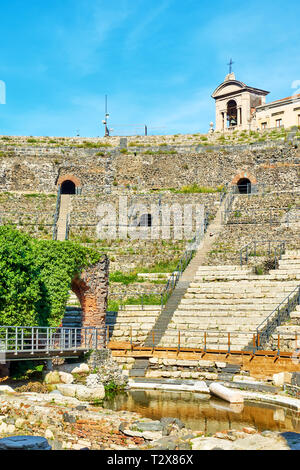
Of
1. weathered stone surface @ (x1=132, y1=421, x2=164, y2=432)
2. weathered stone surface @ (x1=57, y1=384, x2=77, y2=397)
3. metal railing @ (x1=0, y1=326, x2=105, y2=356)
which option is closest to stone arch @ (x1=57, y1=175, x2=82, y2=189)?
metal railing @ (x1=0, y1=326, x2=105, y2=356)

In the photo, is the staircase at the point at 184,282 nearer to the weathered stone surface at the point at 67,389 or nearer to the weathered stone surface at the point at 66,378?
the weathered stone surface at the point at 66,378

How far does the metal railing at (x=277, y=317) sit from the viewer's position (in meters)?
20.7

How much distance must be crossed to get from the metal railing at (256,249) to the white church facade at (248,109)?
18.6 meters

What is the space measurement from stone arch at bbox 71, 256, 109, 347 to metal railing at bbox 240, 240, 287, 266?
10.1 m

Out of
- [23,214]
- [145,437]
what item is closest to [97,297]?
[145,437]

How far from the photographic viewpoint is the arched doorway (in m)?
52.7

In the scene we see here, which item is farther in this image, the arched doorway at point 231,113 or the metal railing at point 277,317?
the arched doorway at point 231,113

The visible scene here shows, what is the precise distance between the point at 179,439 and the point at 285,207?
79.5 ft

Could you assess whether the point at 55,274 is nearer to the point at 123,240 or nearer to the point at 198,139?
the point at 123,240

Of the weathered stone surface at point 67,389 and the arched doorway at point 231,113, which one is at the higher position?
the arched doorway at point 231,113

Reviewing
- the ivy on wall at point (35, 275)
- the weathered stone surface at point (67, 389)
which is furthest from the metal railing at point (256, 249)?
the weathered stone surface at point (67, 389)

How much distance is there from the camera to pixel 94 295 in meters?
22.0

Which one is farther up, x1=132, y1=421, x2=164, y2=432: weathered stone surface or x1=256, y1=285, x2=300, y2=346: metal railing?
x1=256, y1=285, x2=300, y2=346: metal railing

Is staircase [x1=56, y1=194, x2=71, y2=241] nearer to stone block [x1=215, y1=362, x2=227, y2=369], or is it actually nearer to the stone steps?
the stone steps
